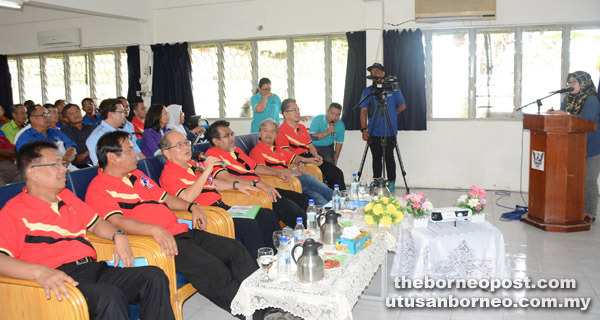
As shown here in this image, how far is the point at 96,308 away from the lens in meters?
2.00

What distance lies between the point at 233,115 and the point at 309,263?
543 cm

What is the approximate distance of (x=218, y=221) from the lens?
2961mm

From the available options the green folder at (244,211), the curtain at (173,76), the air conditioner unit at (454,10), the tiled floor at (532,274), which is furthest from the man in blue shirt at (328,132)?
the green folder at (244,211)

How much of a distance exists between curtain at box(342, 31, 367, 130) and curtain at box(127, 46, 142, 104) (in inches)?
131

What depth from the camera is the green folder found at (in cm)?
315

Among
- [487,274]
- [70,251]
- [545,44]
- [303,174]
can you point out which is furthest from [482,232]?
[545,44]

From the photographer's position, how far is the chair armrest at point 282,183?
4.20 m

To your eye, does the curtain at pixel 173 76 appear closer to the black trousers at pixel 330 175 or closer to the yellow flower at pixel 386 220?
the black trousers at pixel 330 175

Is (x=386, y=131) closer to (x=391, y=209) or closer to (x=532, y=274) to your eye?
(x=532, y=274)

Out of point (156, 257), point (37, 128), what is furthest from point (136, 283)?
point (37, 128)

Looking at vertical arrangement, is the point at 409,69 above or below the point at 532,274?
above

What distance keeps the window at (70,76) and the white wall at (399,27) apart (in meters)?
0.60

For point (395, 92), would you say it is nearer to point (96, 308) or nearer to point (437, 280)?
point (437, 280)

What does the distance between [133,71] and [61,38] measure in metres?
1.55
